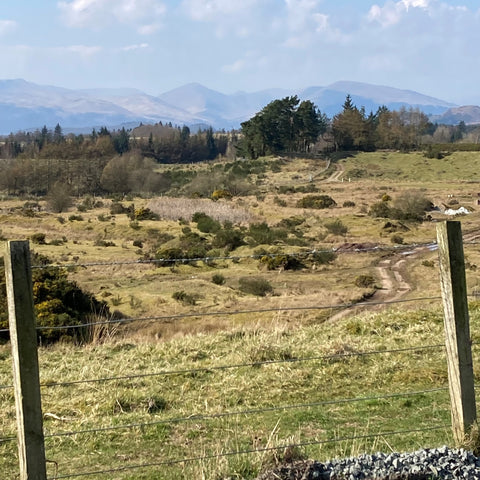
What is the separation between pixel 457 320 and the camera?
4.28 metres

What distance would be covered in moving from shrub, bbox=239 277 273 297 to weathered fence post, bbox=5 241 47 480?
19.6 meters

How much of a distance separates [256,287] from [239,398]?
54.6 feet

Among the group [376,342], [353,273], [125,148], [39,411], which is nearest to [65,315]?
[376,342]

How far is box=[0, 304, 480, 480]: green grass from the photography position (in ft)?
17.0

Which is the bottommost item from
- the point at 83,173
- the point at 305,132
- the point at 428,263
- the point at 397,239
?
the point at 428,263

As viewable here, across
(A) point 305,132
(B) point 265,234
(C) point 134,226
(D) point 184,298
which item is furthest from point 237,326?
(A) point 305,132

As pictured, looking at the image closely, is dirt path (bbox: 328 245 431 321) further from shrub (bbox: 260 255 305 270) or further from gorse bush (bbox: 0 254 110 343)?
gorse bush (bbox: 0 254 110 343)

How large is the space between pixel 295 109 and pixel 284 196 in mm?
38142

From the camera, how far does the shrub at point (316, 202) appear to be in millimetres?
50125

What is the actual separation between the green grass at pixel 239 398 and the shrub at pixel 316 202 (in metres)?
38.8

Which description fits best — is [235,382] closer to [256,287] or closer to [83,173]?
[256,287]

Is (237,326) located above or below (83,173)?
below

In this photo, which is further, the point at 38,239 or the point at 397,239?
the point at 38,239

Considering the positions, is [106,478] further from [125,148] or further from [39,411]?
[125,148]
